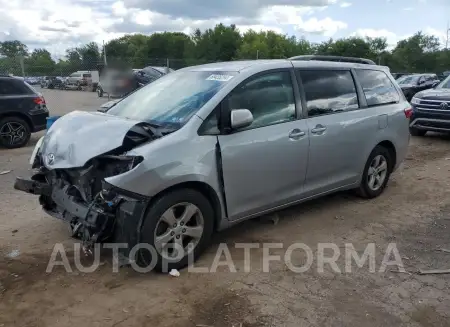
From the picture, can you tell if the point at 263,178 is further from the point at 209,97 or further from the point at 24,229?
the point at 24,229

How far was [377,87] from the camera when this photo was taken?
5.66 metres

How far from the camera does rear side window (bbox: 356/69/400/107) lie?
17.9ft

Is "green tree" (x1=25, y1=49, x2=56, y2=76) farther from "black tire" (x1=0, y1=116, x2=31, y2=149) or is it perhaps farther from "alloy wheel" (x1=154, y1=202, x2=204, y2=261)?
"alloy wheel" (x1=154, y1=202, x2=204, y2=261)

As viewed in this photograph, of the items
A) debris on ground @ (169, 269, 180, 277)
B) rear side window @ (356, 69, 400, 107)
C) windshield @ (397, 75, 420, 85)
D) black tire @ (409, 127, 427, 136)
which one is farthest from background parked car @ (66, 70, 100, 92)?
debris on ground @ (169, 269, 180, 277)

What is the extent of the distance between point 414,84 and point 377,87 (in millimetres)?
16009

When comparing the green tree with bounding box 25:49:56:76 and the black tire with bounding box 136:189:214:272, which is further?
the green tree with bounding box 25:49:56:76

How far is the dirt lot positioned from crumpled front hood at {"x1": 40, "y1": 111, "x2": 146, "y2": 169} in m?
0.97

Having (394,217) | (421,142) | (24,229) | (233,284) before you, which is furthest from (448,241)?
(421,142)

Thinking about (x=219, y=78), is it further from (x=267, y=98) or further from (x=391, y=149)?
(x=391, y=149)

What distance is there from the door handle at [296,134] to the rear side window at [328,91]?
0.88ft

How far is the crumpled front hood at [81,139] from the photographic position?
11.9 ft

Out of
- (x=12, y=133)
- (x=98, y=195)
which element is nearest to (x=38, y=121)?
(x=12, y=133)

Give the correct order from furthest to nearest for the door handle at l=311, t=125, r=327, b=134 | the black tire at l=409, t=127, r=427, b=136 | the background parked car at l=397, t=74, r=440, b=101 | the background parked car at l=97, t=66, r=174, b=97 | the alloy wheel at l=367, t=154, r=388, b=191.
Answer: the background parked car at l=397, t=74, r=440, b=101
the background parked car at l=97, t=66, r=174, b=97
the black tire at l=409, t=127, r=427, b=136
the alloy wheel at l=367, t=154, r=388, b=191
the door handle at l=311, t=125, r=327, b=134

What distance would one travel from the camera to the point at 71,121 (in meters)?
4.21
